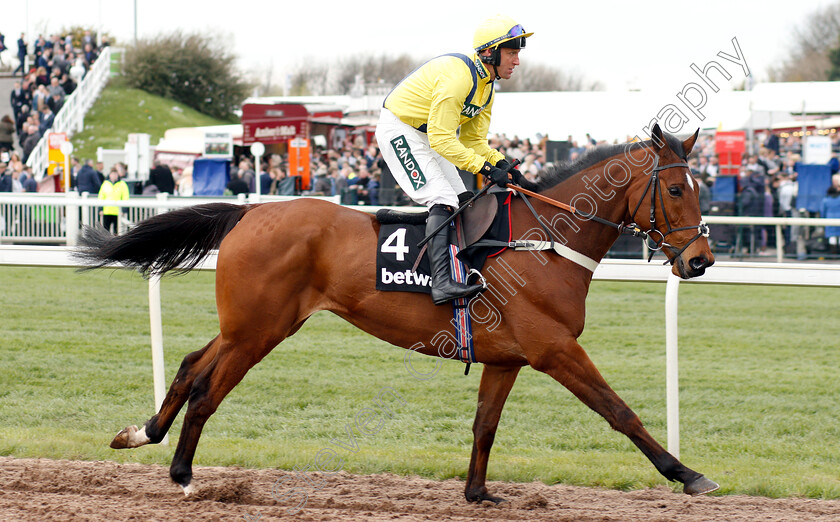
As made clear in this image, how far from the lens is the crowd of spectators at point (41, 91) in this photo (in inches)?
918

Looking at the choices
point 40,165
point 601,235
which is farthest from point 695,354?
point 40,165

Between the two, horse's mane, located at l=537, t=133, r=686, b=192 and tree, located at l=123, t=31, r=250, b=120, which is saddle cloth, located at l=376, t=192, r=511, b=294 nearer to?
horse's mane, located at l=537, t=133, r=686, b=192

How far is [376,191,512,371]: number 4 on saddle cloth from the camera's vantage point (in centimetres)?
411

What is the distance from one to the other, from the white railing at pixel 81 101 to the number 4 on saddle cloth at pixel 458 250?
66.5 feet

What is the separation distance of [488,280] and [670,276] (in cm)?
120

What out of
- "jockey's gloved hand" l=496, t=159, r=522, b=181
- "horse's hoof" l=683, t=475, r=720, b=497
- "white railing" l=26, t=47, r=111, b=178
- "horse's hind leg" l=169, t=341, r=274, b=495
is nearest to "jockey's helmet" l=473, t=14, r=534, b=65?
"jockey's gloved hand" l=496, t=159, r=522, b=181

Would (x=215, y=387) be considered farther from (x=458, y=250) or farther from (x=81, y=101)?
(x=81, y=101)

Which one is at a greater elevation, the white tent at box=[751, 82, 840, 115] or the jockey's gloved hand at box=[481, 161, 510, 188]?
the white tent at box=[751, 82, 840, 115]

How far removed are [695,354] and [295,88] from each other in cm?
5717

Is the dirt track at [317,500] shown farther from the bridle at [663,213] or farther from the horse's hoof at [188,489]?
the bridle at [663,213]

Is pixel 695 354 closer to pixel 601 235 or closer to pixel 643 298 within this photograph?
pixel 643 298

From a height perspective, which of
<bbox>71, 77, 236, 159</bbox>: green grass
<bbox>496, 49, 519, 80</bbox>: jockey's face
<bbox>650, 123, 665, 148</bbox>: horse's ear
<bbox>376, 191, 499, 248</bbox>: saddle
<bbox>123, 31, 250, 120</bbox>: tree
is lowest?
<bbox>376, 191, 499, 248</bbox>: saddle

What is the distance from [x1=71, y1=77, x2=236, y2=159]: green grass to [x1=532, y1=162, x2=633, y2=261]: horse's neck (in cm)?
2490

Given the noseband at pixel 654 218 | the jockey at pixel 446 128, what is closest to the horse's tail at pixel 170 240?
the jockey at pixel 446 128
